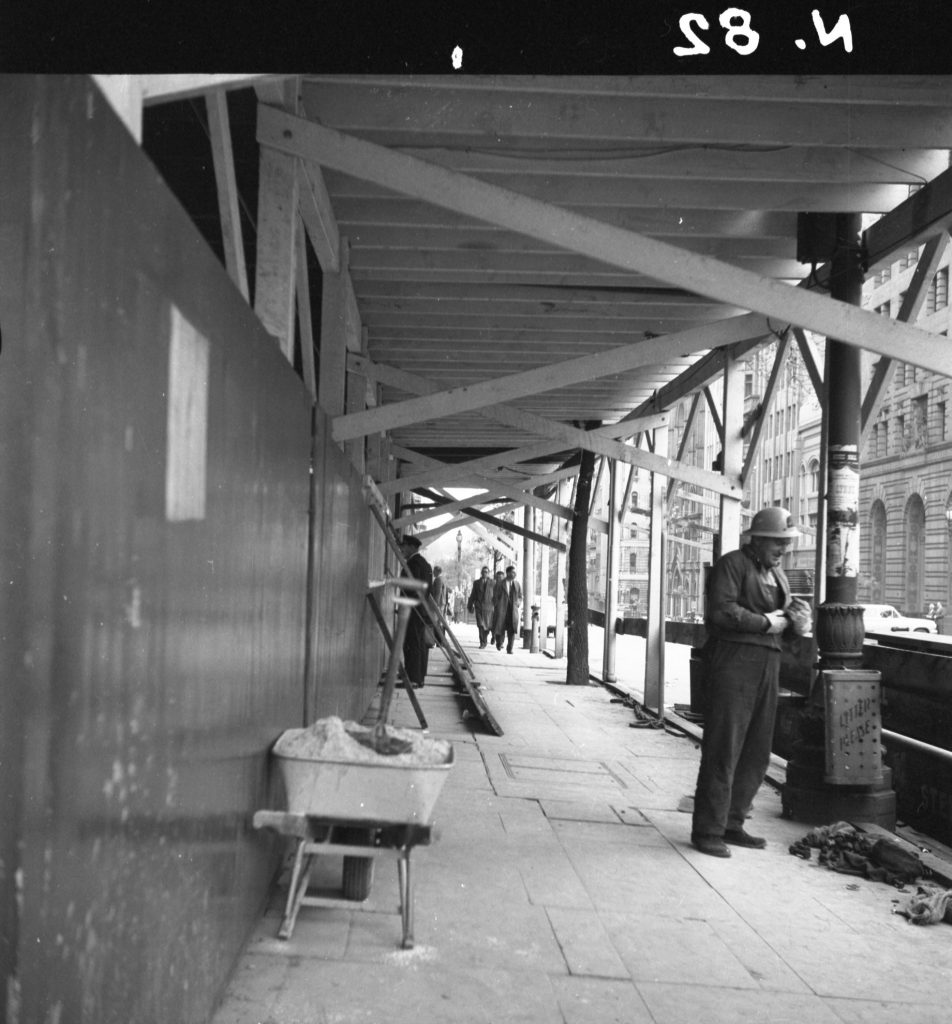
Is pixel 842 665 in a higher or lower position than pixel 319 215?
lower

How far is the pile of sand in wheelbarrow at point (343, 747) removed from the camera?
4.44 metres

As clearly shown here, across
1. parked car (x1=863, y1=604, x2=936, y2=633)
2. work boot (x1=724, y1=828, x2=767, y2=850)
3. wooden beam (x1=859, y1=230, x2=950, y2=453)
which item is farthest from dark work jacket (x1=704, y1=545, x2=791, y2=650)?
parked car (x1=863, y1=604, x2=936, y2=633)

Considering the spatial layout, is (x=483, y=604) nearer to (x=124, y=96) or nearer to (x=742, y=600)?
(x=742, y=600)

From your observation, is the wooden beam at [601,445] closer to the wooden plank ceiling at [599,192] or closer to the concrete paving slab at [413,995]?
the wooden plank ceiling at [599,192]

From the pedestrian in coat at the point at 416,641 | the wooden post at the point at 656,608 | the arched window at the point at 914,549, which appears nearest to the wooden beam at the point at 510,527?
the pedestrian in coat at the point at 416,641

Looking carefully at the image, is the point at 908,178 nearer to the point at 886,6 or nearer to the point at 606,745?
the point at 886,6

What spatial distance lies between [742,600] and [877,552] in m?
47.3

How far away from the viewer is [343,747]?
177 inches

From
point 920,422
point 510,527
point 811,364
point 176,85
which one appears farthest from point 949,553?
point 176,85

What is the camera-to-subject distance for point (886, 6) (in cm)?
214

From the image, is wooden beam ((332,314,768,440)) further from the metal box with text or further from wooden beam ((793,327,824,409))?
the metal box with text

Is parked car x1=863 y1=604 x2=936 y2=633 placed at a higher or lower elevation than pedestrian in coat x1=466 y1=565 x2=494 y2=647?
lower

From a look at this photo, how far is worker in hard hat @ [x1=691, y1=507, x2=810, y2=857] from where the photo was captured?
6.68 metres

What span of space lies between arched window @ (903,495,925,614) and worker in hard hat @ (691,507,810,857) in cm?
4240
